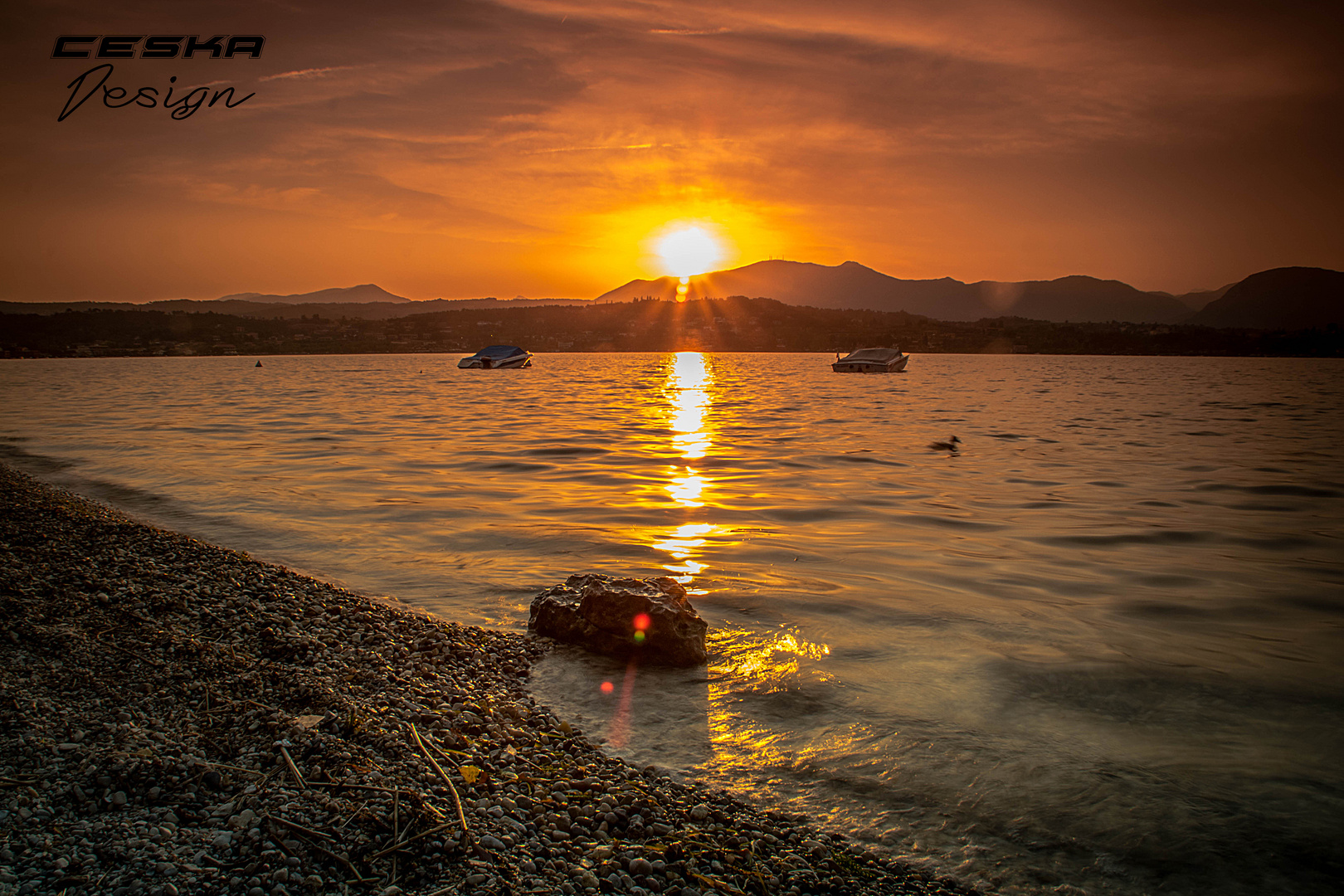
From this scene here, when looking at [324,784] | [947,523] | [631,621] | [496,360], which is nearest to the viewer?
[324,784]

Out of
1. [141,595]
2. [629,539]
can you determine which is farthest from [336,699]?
[629,539]

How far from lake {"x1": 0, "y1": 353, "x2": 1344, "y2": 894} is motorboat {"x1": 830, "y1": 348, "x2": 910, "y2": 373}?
4604 centimetres

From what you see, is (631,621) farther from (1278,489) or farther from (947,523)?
(1278,489)

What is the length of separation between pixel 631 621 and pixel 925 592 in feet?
11.4

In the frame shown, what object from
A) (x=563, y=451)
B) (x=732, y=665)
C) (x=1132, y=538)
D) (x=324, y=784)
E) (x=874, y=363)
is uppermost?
(x=874, y=363)

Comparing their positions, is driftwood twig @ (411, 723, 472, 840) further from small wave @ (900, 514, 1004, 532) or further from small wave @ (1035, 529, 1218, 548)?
small wave @ (1035, 529, 1218, 548)

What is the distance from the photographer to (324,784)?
11.0 ft

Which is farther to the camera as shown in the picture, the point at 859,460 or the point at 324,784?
the point at 859,460

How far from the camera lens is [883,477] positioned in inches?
567

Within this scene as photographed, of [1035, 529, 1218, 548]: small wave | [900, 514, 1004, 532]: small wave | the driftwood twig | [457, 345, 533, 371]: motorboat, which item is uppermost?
[457, 345, 533, 371]: motorboat

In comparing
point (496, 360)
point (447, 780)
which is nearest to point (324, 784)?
point (447, 780)

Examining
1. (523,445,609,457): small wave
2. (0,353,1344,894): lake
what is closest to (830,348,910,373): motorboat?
(0,353,1344,894): lake

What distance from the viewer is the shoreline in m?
2.82

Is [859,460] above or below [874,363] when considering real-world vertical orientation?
below
